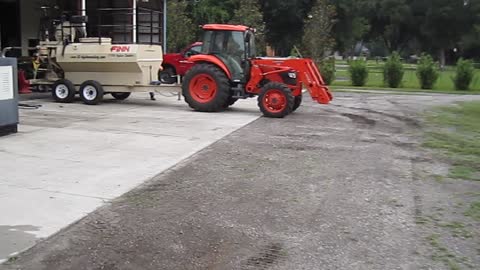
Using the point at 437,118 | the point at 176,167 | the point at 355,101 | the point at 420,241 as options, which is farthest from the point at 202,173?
the point at 355,101

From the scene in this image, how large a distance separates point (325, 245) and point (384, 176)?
Result: 3.16 metres

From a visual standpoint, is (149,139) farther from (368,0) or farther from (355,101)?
(368,0)

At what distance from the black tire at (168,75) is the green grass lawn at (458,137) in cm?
1004

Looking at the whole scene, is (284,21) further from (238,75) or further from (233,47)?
(238,75)

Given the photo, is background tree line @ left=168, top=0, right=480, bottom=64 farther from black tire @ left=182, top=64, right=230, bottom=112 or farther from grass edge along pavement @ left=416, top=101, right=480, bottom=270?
black tire @ left=182, top=64, right=230, bottom=112

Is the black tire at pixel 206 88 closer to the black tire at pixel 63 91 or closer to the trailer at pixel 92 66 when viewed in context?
the trailer at pixel 92 66

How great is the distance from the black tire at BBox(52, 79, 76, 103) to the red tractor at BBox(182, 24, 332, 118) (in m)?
3.78

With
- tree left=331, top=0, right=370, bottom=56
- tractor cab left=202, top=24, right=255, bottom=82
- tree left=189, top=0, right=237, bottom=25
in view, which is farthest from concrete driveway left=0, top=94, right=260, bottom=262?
tree left=331, top=0, right=370, bottom=56

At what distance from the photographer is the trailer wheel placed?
16438 mm

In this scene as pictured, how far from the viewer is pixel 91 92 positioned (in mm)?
16547

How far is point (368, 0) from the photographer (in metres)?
76.7

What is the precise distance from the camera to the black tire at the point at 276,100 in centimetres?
1406

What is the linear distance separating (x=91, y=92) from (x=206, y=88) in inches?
147

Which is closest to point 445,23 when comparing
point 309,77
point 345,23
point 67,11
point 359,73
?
point 345,23
